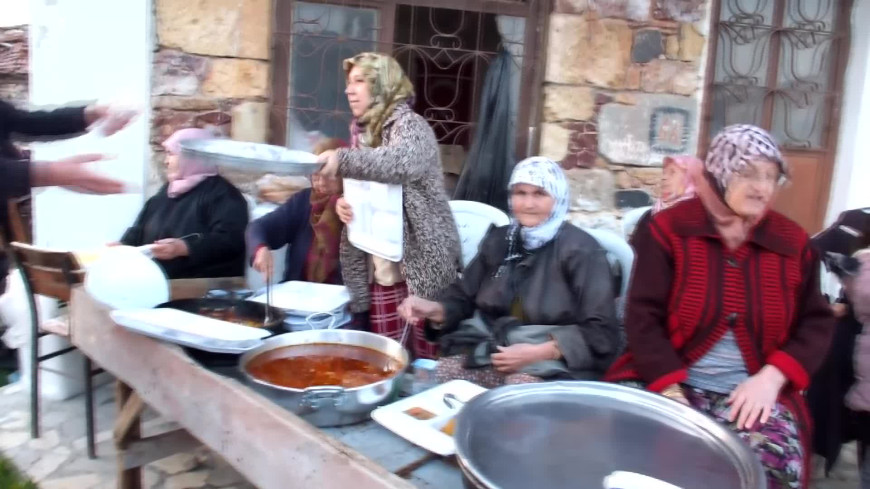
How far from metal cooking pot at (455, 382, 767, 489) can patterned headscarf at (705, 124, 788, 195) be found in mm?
742

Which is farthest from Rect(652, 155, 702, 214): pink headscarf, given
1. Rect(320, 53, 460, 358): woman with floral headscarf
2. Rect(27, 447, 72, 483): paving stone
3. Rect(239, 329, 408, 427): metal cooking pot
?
Rect(27, 447, 72, 483): paving stone

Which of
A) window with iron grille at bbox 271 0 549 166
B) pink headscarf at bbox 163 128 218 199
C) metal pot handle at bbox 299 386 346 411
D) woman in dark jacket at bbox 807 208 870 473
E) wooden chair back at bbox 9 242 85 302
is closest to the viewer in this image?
metal pot handle at bbox 299 386 346 411

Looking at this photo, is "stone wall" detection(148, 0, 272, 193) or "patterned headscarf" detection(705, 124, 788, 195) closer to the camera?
"patterned headscarf" detection(705, 124, 788, 195)

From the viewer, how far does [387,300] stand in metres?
2.77

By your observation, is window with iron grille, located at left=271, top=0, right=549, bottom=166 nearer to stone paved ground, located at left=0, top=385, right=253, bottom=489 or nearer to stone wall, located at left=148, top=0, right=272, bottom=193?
stone wall, located at left=148, top=0, right=272, bottom=193

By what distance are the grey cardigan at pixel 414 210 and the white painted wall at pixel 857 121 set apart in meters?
3.07

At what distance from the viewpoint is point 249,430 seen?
152 centimetres

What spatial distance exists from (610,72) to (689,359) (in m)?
2.44

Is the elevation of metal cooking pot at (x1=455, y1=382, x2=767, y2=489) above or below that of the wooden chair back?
above

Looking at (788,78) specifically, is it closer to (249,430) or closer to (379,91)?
(379,91)

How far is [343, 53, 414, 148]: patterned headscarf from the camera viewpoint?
255 cm

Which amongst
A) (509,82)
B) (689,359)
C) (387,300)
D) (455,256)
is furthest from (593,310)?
(509,82)

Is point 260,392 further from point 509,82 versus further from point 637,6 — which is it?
point 637,6

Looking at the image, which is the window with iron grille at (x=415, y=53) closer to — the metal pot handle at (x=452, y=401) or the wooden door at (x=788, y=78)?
the wooden door at (x=788, y=78)
